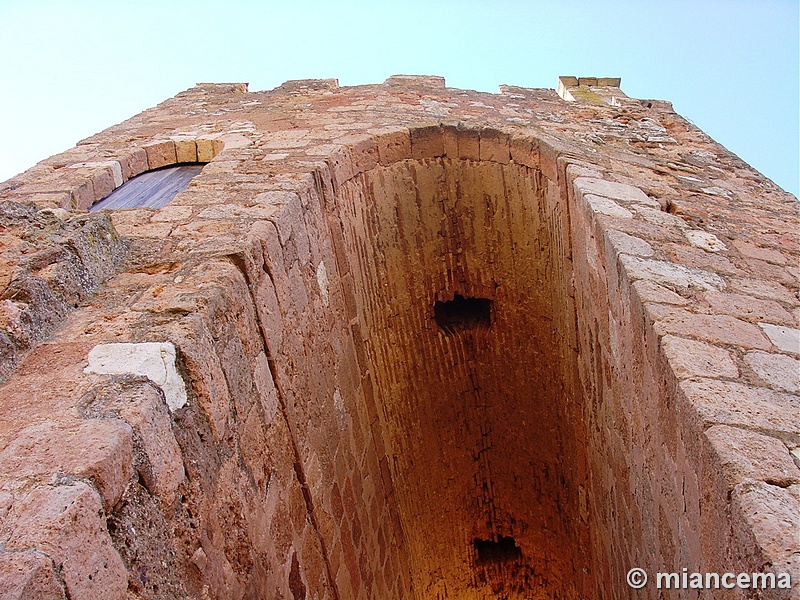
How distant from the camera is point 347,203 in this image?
3.74 meters

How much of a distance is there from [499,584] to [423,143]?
3.58 metres

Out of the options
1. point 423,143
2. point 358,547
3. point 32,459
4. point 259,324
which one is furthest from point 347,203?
point 32,459

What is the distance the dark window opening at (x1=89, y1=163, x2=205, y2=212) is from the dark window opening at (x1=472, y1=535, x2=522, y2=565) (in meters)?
3.58

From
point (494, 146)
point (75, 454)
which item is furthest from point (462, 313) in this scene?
point (75, 454)

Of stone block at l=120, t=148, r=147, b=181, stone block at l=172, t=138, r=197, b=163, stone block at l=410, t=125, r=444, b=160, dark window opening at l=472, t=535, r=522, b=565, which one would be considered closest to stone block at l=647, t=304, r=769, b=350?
stone block at l=410, t=125, r=444, b=160

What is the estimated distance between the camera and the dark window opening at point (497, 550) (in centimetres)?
508

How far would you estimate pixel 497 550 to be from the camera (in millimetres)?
5164

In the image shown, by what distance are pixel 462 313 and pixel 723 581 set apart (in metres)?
3.35

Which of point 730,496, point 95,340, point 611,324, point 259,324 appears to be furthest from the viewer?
point 611,324

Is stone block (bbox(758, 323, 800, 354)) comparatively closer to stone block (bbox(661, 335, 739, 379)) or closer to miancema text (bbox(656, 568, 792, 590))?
stone block (bbox(661, 335, 739, 379))

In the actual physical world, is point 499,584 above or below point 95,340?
below

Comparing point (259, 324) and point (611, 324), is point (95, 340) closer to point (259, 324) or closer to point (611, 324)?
point (259, 324)

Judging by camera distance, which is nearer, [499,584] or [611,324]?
[611,324]

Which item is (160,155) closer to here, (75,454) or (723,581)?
(75,454)
